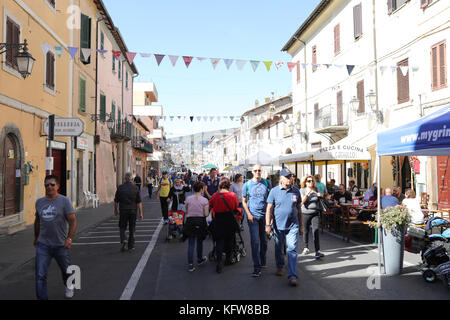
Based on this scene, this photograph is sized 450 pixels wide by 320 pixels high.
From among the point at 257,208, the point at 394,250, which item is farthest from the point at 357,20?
the point at 257,208

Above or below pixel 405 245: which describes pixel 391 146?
above

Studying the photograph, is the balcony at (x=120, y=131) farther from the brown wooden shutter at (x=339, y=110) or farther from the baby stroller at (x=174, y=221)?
the baby stroller at (x=174, y=221)

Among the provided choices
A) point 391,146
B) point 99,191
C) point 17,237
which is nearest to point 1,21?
point 17,237

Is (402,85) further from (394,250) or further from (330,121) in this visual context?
(394,250)

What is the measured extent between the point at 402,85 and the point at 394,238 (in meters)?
11.2

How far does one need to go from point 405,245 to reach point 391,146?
71.0 inches

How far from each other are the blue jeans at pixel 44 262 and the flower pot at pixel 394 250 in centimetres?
486

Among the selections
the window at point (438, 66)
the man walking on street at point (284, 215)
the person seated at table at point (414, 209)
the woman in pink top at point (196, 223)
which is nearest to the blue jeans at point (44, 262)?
the woman in pink top at point (196, 223)

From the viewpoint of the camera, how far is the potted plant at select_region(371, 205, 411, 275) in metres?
6.33

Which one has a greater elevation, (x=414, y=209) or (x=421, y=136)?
(x=421, y=136)

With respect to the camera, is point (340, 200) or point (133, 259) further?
point (340, 200)

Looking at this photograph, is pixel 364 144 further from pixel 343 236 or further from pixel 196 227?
pixel 196 227

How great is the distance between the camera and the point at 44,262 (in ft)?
15.8
